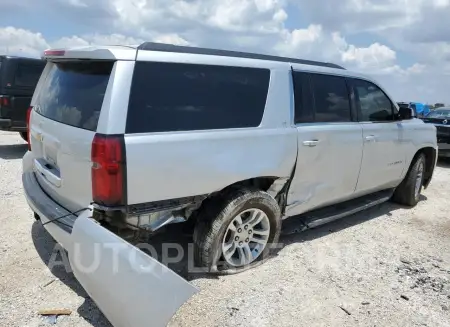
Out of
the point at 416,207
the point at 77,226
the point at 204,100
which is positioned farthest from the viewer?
the point at 416,207

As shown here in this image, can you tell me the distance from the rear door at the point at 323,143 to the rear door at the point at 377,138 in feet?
0.64

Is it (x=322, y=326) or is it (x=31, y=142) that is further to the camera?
(x=31, y=142)

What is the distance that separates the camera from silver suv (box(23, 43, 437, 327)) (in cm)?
268

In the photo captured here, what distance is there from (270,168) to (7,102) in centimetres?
743

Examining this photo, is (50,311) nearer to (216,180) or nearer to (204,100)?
(216,180)

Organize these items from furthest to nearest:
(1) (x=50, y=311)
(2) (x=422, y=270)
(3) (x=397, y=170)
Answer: (3) (x=397, y=170)
(2) (x=422, y=270)
(1) (x=50, y=311)

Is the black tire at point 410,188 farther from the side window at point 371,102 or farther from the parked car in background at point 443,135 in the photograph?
the parked car in background at point 443,135

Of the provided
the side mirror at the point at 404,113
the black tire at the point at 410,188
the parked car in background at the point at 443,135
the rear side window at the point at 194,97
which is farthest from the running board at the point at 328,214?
the parked car in background at the point at 443,135

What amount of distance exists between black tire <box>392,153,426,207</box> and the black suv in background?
759 cm

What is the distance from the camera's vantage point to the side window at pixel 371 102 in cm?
476

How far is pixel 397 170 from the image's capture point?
5.47m

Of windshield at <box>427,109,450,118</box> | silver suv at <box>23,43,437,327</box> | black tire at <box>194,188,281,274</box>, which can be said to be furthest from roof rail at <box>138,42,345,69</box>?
windshield at <box>427,109,450,118</box>

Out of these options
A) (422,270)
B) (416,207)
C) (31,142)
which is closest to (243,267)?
(422,270)

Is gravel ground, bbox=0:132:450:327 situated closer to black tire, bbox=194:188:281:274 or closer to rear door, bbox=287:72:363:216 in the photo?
black tire, bbox=194:188:281:274
